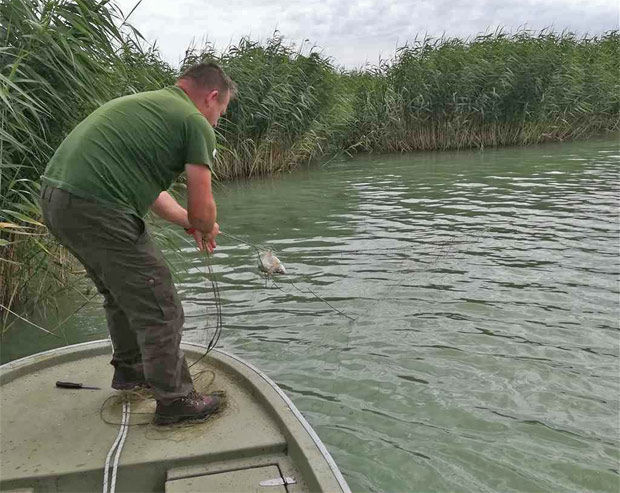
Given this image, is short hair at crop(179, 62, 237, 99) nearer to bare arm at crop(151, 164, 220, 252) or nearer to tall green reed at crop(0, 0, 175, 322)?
bare arm at crop(151, 164, 220, 252)

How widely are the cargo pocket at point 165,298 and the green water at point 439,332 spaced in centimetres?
115

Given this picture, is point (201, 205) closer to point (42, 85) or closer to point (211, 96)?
point (211, 96)

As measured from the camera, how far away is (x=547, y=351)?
4117mm

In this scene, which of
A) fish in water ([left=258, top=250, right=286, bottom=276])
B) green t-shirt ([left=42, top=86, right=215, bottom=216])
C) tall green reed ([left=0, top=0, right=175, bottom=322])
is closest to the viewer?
green t-shirt ([left=42, top=86, right=215, bottom=216])

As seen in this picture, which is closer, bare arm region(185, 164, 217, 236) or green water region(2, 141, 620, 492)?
bare arm region(185, 164, 217, 236)

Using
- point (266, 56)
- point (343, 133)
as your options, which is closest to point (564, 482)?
point (266, 56)

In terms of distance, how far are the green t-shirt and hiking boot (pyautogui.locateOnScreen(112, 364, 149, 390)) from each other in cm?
96

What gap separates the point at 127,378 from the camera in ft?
10.3

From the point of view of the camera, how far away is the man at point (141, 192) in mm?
2570

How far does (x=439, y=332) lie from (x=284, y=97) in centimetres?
966

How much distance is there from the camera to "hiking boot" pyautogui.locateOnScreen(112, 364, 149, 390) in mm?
3115

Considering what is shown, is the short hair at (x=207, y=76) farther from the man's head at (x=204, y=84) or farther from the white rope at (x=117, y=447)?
the white rope at (x=117, y=447)

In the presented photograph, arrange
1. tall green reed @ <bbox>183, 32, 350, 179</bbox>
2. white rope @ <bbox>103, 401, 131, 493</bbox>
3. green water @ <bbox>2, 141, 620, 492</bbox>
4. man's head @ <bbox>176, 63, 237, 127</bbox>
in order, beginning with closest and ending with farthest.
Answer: white rope @ <bbox>103, 401, 131, 493</bbox>
man's head @ <bbox>176, 63, 237, 127</bbox>
green water @ <bbox>2, 141, 620, 492</bbox>
tall green reed @ <bbox>183, 32, 350, 179</bbox>

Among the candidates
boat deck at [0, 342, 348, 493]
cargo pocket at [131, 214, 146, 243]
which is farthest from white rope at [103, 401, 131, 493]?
cargo pocket at [131, 214, 146, 243]
